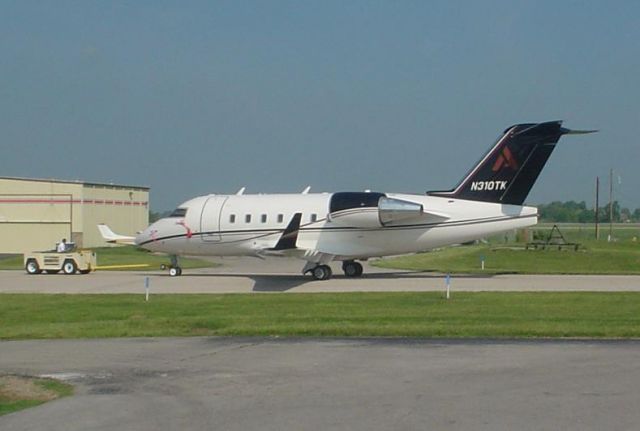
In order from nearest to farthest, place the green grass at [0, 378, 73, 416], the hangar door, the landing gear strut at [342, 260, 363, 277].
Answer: the green grass at [0, 378, 73, 416] → the hangar door → the landing gear strut at [342, 260, 363, 277]

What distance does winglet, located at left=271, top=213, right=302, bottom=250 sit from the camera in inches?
1268

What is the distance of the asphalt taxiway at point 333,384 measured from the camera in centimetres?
1056

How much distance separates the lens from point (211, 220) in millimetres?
36344

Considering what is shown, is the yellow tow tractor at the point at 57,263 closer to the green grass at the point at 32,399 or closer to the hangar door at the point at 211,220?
the hangar door at the point at 211,220

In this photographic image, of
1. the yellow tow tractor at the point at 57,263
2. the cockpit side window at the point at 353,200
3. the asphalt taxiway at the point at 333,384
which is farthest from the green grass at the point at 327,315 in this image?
the yellow tow tractor at the point at 57,263

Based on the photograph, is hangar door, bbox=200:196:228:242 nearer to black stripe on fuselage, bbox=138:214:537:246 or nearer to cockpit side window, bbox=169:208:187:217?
black stripe on fuselage, bbox=138:214:537:246

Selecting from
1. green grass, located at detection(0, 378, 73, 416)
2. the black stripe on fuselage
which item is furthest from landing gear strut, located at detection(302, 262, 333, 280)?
green grass, located at detection(0, 378, 73, 416)

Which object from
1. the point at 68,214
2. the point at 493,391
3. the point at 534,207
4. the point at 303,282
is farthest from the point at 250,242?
the point at 68,214

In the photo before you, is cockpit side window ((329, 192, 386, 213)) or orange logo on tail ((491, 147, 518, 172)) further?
cockpit side window ((329, 192, 386, 213))

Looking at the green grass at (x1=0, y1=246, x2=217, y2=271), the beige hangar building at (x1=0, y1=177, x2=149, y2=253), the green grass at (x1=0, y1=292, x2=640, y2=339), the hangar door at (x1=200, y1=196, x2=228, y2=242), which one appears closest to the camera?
the green grass at (x1=0, y1=292, x2=640, y2=339)

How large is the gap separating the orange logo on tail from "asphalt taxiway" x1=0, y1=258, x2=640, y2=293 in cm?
397

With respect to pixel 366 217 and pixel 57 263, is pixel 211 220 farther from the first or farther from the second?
pixel 57 263

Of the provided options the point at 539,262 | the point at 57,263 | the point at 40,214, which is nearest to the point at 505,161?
the point at 539,262

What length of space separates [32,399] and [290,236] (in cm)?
2014
